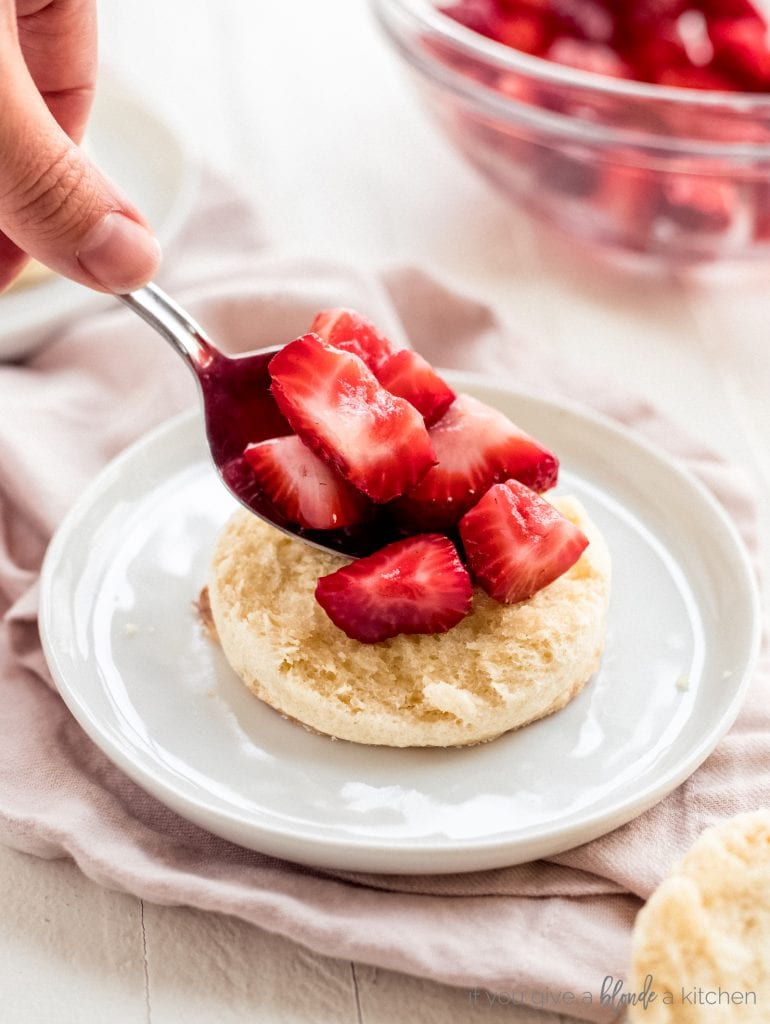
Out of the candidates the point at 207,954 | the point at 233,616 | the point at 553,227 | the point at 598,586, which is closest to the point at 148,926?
the point at 207,954

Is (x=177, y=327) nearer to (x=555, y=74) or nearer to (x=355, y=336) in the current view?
(x=355, y=336)

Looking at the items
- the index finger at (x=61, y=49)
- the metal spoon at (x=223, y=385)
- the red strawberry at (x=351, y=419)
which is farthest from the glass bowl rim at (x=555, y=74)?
the red strawberry at (x=351, y=419)

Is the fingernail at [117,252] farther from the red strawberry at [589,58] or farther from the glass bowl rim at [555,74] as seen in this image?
the red strawberry at [589,58]

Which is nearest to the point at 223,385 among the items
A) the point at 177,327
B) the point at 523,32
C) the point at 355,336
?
the point at 177,327

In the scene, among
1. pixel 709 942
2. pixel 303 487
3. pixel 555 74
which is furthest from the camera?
pixel 555 74

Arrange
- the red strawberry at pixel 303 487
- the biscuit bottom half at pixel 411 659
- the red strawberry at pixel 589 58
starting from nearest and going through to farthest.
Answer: the biscuit bottom half at pixel 411 659 < the red strawberry at pixel 303 487 < the red strawberry at pixel 589 58

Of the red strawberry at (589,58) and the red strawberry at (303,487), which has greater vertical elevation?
the red strawberry at (589,58)

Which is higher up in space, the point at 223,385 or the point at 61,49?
the point at 61,49
